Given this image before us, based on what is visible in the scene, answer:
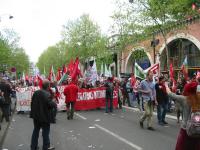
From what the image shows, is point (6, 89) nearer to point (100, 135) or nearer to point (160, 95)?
point (100, 135)

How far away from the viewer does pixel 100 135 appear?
1269cm

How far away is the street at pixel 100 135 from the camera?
10859 millimetres

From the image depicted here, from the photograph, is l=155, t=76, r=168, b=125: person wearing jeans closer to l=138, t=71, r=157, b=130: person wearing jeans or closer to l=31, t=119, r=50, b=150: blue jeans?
l=138, t=71, r=157, b=130: person wearing jeans

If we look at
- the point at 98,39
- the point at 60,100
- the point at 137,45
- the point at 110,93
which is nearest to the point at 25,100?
the point at 60,100

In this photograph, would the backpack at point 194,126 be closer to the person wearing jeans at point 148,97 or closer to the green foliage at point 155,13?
the person wearing jeans at point 148,97

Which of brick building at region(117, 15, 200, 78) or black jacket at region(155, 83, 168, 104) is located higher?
brick building at region(117, 15, 200, 78)

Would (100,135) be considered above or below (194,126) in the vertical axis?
below

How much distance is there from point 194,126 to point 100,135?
6.12m

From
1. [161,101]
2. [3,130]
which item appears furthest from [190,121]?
[3,130]

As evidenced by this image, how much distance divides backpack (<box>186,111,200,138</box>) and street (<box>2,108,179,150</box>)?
3.53 meters

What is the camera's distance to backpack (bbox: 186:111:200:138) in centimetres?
680

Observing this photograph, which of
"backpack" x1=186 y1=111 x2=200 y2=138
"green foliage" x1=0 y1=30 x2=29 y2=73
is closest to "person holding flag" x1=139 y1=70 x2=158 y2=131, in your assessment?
"backpack" x1=186 y1=111 x2=200 y2=138

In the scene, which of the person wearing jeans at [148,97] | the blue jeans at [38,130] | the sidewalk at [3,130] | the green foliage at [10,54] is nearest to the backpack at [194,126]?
the blue jeans at [38,130]

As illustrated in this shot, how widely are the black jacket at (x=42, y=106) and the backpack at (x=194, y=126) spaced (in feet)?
12.8
